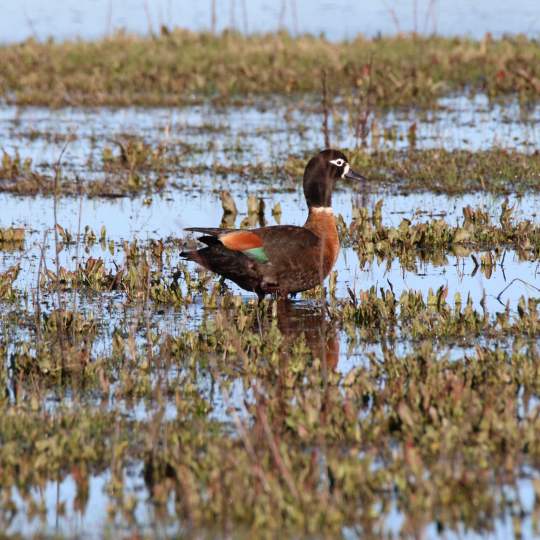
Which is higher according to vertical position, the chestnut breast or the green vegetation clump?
the green vegetation clump

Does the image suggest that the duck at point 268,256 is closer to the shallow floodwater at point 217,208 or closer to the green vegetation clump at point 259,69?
the shallow floodwater at point 217,208

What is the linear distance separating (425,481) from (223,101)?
51.3 feet

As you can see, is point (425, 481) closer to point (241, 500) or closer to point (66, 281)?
point (241, 500)

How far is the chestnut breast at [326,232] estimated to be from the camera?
31.3ft

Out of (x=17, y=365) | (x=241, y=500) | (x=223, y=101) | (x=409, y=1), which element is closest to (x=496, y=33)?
(x=409, y=1)

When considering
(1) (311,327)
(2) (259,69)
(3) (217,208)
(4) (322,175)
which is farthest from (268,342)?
(2) (259,69)

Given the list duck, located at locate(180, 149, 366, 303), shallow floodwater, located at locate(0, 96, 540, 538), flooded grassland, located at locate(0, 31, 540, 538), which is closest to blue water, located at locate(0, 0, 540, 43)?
shallow floodwater, located at locate(0, 96, 540, 538)

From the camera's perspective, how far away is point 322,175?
33.2 feet

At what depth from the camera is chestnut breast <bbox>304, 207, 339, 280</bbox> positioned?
9.53m

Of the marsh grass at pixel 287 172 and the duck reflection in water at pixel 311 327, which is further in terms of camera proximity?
the marsh grass at pixel 287 172

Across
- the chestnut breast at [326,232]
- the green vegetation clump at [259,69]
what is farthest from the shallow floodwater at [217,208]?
the green vegetation clump at [259,69]

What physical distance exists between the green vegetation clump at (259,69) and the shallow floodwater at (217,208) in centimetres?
60

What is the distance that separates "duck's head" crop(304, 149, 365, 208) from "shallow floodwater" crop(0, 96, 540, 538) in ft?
2.31

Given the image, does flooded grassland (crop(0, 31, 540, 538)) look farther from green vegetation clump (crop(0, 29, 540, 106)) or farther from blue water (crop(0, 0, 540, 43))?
blue water (crop(0, 0, 540, 43))
